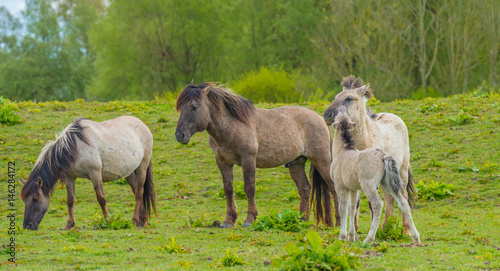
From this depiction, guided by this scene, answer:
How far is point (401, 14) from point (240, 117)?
26376 mm

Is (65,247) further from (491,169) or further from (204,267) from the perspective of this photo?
(491,169)

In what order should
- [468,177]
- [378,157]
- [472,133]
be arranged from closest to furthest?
Answer: [378,157] → [468,177] → [472,133]

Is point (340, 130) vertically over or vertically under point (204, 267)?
over

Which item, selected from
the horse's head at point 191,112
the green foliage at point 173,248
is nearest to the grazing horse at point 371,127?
the horse's head at point 191,112

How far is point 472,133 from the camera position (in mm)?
15984

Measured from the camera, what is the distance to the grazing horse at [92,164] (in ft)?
31.4

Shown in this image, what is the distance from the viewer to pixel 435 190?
1295 cm

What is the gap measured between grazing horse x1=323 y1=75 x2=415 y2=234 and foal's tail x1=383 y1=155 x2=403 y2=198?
115 centimetres

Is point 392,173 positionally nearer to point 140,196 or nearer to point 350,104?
point 350,104

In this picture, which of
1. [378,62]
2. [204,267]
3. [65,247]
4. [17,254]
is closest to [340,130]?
[204,267]

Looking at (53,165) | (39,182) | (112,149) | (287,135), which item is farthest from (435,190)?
(39,182)

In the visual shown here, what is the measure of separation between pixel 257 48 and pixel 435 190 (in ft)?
113

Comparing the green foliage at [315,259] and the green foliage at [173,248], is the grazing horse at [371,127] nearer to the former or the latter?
the green foliage at [315,259]

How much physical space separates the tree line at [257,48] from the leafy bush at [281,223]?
16757mm
